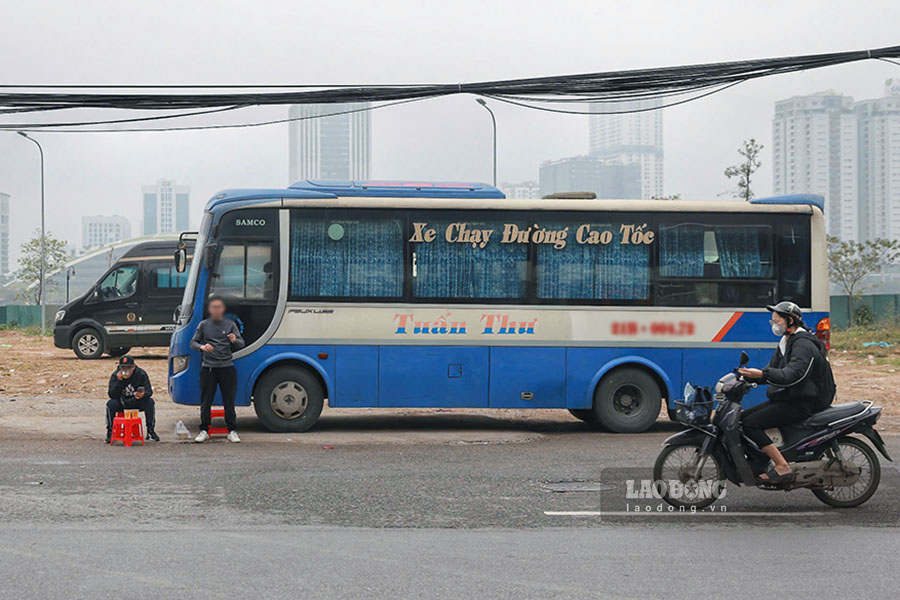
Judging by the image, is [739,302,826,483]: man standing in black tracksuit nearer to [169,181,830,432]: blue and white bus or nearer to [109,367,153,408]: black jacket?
[169,181,830,432]: blue and white bus

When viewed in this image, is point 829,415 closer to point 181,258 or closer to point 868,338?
point 181,258

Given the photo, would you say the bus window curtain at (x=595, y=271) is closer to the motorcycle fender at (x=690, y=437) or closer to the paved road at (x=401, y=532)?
the paved road at (x=401, y=532)

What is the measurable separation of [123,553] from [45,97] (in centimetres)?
1177

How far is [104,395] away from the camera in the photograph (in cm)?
1902

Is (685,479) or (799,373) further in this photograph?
(685,479)

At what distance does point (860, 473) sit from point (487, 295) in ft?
20.4

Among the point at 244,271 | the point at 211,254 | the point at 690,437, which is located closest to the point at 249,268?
the point at 244,271

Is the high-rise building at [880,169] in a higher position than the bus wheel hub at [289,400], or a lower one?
higher

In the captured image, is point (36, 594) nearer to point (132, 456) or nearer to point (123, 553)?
point (123, 553)

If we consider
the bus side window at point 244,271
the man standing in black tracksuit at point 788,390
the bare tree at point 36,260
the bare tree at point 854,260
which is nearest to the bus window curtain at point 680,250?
the bus side window at point 244,271

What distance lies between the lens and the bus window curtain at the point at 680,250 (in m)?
14.0

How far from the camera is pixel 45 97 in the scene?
655 inches

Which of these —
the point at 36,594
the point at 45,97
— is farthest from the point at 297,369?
the point at 36,594

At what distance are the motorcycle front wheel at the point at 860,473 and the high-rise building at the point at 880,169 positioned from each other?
15019cm
